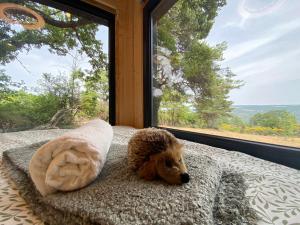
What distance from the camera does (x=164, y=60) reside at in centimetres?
140

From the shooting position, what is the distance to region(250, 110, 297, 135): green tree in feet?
2.11

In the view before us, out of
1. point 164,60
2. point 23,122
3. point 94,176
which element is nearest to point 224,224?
point 94,176

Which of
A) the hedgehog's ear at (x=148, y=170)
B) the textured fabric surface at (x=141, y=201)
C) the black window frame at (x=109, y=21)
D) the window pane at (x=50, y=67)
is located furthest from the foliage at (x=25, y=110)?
the hedgehog's ear at (x=148, y=170)

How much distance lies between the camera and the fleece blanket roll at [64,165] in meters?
0.33

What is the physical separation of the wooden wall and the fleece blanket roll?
1.23 m

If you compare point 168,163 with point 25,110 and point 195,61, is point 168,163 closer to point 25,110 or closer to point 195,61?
point 195,61

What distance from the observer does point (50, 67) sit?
147cm

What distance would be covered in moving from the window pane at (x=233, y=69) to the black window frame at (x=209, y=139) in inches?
1.4

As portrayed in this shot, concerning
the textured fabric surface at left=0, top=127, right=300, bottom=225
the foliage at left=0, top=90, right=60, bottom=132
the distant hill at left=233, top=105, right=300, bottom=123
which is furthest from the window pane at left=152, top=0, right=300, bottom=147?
the foliage at left=0, top=90, right=60, bottom=132

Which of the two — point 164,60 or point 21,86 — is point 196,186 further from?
point 21,86

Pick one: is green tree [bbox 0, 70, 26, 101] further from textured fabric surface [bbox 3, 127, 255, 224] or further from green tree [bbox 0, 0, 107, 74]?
textured fabric surface [bbox 3, 127, 255, 224]

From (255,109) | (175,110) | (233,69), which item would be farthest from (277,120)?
(175,110)

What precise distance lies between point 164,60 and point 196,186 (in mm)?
1205

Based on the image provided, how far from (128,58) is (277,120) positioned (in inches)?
54.5
